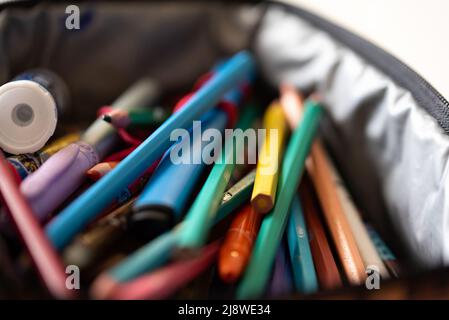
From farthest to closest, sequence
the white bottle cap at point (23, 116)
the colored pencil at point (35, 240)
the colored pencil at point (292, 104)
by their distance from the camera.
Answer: the colored pencil at point (292, 104) < the white bottle cap at point (23, 116) < the colored pencil at point (35, 240)

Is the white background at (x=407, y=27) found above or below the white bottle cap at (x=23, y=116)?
above

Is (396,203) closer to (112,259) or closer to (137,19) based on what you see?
(112,259)

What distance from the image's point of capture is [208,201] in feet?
1.21

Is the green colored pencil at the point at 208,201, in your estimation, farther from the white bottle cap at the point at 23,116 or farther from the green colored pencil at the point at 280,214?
the white bottle cap at the point at 23,116

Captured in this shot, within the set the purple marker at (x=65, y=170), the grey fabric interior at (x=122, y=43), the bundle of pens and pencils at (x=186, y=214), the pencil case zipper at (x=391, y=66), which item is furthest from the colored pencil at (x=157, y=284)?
the grey fabric interior at (x=122, y=43)

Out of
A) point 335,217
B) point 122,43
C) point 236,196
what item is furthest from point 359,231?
point 122,43

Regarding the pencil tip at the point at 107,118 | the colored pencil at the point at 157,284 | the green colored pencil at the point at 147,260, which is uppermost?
the pencil tip at the point at 107,118

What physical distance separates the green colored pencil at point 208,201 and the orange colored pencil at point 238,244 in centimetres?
2

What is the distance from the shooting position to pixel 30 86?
41 centimetres

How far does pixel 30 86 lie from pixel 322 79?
34 centimetres

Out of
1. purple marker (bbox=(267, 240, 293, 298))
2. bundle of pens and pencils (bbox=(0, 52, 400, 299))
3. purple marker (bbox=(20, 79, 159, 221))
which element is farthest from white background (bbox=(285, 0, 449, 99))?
purple marker (bbox=(20, 79, 159, 221))

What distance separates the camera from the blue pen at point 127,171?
35 centimetres

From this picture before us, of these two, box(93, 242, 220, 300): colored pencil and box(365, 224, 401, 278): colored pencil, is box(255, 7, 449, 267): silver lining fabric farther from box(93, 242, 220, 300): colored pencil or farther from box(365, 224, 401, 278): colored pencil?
box(93, 242, 220, 300): colored pencil
